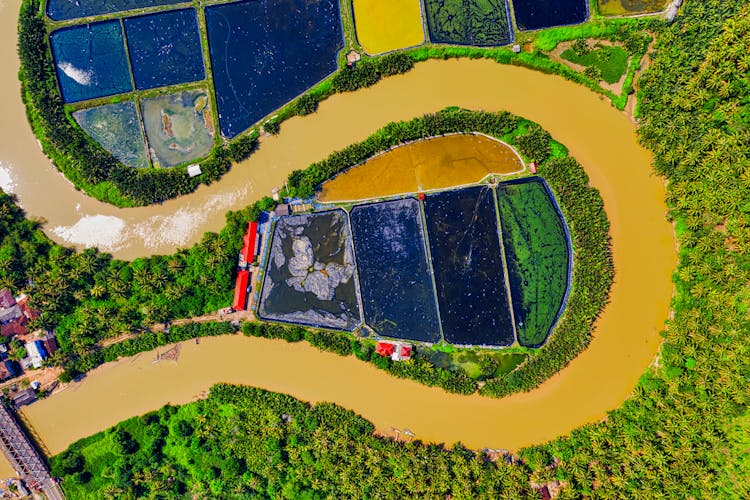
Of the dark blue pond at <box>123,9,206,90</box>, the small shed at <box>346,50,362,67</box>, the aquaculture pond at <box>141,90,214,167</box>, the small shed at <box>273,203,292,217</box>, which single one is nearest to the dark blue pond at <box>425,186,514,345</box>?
the small shed at <box>273,203,292,217</box>

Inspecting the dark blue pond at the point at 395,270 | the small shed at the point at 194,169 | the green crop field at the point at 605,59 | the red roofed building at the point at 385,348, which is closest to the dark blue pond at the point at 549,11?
the green crop field at the point at 605,59

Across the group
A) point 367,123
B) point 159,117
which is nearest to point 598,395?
point 367,123

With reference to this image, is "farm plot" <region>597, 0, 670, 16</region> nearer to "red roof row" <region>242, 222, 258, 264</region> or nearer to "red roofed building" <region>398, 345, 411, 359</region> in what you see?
"red roofed building" <region>398, 345, 411, 359</region>

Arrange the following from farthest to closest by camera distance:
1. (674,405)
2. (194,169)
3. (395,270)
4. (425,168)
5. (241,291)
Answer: (425,168), (395,270), (194,169), (241,291), (674,405)

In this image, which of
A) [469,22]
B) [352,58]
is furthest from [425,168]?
[469,22]

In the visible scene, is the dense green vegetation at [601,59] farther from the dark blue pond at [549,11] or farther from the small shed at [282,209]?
the small shed at [282,209]

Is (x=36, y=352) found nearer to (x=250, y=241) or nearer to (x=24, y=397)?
(x=24, y=397)
